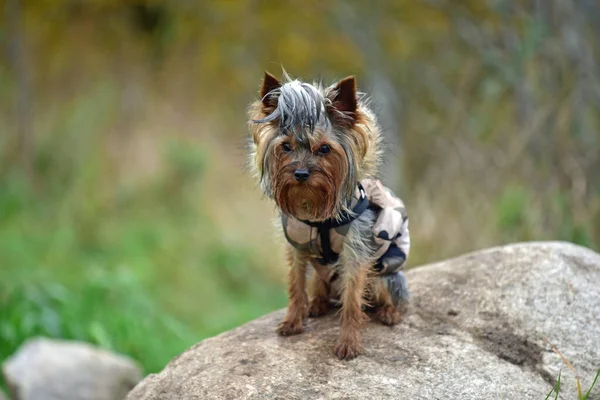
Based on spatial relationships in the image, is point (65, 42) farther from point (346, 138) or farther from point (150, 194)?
point (346, 138)

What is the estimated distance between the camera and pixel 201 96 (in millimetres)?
12828

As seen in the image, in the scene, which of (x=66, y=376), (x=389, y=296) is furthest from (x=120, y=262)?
(x=389, y=296)

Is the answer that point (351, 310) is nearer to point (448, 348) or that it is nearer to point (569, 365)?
point (448, 348)

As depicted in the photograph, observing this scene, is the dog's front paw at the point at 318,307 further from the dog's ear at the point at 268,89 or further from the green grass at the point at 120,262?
the green grass at the point at 120,262

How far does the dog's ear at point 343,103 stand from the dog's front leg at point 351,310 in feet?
2.82

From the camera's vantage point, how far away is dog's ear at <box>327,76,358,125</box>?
3684 mm

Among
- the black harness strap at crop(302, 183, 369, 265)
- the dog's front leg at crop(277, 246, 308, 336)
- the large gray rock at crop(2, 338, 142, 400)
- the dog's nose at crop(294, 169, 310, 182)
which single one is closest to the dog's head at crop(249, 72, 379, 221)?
the dog's nose at crop(294, 169, 310, 182)

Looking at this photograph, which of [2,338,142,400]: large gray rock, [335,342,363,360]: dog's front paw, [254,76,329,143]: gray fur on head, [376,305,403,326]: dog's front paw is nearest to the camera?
[254,76,329,143]: gray fur on head

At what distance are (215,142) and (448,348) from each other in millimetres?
8510

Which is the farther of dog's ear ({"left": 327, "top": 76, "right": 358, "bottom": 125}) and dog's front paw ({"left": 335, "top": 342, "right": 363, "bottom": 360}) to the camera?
dog's front paw ({"left": 335, "top": 342, "right": 363, "bottom": 360})

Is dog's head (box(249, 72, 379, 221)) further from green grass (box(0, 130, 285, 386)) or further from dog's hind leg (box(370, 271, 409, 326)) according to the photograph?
green grass (box(0, 130, 285, 386))

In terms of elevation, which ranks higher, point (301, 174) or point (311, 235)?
point (301, 174)

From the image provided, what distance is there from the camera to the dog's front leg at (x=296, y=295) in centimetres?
423

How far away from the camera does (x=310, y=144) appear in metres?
3.62
